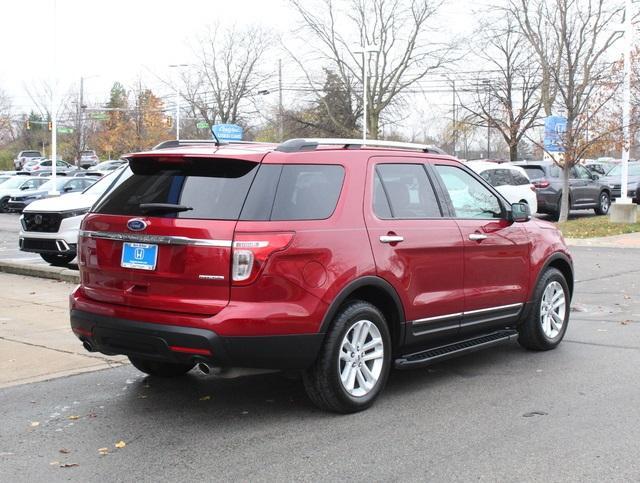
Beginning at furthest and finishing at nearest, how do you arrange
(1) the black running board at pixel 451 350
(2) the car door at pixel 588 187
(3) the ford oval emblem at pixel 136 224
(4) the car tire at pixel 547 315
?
(2) the car door at pixel 588 187
(4) the car tire at pixel 547 315
(1) the black running board at pixel 451 350
(3) the ford oval emblem at pixel 136 224

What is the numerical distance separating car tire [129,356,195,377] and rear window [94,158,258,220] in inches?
54.5

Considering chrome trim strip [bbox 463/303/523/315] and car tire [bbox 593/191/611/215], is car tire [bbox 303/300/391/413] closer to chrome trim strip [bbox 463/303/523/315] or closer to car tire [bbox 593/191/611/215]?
chrome trim strip [bbox 463/303/523/315]

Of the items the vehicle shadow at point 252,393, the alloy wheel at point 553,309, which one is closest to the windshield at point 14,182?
the vehicle shadow at point 252,393

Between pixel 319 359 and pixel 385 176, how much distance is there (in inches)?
58.4

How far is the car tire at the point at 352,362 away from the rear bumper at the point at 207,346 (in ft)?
0.52

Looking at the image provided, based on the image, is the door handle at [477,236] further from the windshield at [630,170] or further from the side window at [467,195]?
the windshield at [630,170]

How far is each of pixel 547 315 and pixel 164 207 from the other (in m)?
3.92

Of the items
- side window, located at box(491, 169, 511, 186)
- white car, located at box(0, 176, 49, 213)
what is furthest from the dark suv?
white car, located at box(0, 176, 49, 213)

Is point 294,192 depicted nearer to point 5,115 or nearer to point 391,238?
point 391,238

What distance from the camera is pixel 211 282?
471 cm

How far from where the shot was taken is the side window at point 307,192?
4910 mm

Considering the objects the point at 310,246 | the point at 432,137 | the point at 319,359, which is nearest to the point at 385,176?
the point at 310,246

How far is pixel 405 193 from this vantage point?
5.80 m

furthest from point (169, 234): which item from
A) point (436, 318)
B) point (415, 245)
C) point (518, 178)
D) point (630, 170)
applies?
point (630, 170)
